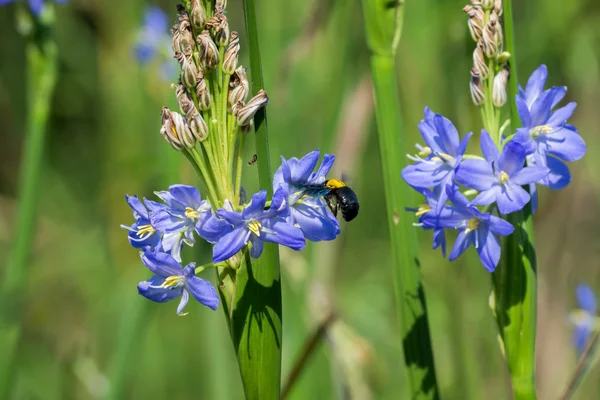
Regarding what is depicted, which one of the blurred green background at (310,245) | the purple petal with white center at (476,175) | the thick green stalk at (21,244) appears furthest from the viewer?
the blurred green background at (310,245)

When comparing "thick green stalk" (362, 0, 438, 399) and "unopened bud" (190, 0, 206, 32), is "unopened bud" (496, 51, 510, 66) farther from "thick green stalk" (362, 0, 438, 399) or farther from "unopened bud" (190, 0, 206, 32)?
"unopened bud" (190, 0, 206, 32)

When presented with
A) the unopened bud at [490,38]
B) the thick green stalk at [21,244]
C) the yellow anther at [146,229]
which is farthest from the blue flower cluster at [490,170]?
the thick green stalk at [21,244]

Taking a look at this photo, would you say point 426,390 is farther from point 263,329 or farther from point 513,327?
point 263,329

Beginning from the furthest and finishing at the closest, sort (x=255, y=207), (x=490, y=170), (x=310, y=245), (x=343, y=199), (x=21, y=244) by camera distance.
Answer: (x=310, y=245) → (x=21, y=244) → (x=343, y=199) → (x=490, y=170) → (x=255, y=207)

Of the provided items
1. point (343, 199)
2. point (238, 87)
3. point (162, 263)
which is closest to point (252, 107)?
point (238, 87)

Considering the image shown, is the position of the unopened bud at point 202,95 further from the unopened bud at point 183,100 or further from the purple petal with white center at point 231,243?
the purple petal with white center at point 231,243

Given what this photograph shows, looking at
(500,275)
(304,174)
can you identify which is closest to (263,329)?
(304,174)

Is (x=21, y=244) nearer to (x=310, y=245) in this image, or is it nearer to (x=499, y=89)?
(x=310, y=245)
